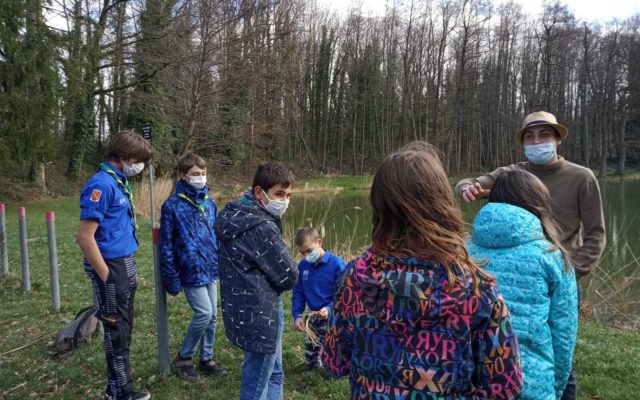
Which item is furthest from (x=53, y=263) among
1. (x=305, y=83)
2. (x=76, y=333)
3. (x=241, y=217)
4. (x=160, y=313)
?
(x=305, y=83)

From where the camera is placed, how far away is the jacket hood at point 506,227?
72.7 inches

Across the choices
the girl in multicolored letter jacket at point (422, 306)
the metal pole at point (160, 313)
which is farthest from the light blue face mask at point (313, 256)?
the girl in multicolored letter jacket at point (422, 306)

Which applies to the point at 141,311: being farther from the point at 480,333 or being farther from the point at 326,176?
the point at 326,176

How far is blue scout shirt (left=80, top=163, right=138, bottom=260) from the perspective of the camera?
2793 mm

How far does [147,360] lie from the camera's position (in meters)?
4.02

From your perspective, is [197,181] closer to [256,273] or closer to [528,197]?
[256,273]

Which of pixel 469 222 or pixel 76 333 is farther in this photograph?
pixel 469 222

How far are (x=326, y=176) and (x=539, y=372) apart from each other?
30.7 meters

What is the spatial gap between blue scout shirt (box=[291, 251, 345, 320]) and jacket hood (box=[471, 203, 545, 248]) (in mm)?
1764

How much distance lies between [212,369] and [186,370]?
0.66 ft

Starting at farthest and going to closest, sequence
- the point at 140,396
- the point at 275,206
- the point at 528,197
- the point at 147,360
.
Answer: the point at 147,360 < the point at 140,396 < the point at 275,206 < the point at 528,197

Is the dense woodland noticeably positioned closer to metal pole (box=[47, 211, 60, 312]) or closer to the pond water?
the pond water

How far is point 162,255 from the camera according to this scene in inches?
137

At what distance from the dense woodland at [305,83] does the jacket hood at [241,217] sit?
481 inches
